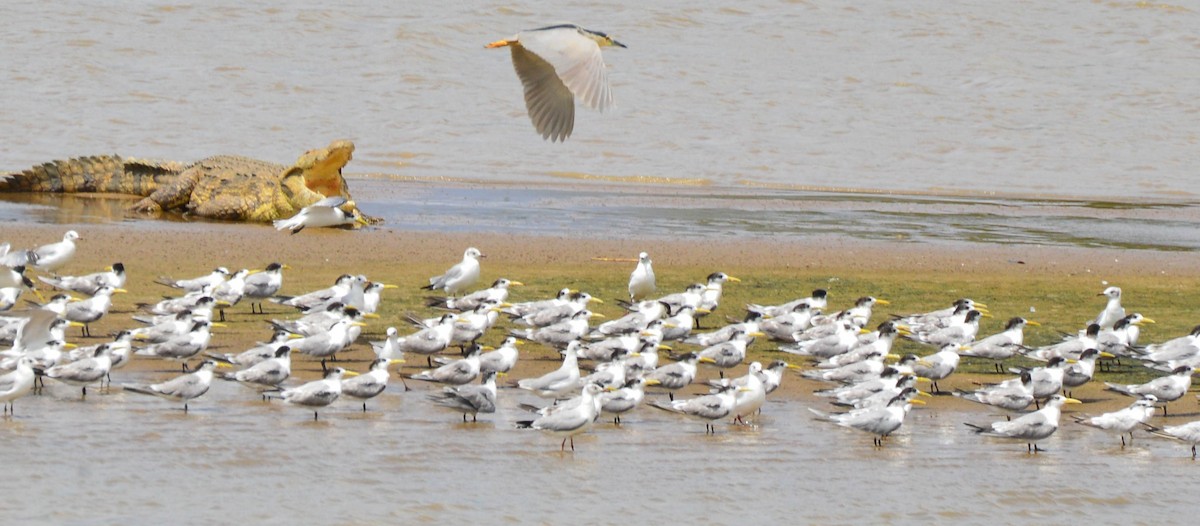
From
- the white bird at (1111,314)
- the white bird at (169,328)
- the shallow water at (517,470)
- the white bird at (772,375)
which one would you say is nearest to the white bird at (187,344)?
the white bird at (169,328)

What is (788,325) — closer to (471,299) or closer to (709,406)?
(471,299)

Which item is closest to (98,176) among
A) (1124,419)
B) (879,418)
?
(879,418)

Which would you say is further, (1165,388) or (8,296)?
(8,296)

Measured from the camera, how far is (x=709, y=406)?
1007 centimetres

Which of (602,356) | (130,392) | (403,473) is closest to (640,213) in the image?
(602,356)

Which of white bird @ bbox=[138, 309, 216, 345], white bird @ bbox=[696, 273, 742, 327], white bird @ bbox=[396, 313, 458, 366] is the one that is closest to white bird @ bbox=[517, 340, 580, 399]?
white bird @ bbox=[396, 313, 458, 366]

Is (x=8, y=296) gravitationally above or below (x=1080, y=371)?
below

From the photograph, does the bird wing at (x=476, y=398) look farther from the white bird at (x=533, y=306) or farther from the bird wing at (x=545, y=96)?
the white bird at (x=533, y=306)

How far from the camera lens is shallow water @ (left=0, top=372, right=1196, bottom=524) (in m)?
7.96

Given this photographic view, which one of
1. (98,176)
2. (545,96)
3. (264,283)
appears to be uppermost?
(545,96)

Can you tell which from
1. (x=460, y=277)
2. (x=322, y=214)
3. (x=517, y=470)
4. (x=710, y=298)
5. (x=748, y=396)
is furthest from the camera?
(x=322, y=214)

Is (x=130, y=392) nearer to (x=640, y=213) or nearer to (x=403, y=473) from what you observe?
(x=403, y=473)

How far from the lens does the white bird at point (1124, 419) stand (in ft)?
33.1

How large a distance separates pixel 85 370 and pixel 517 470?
2.90 metres
